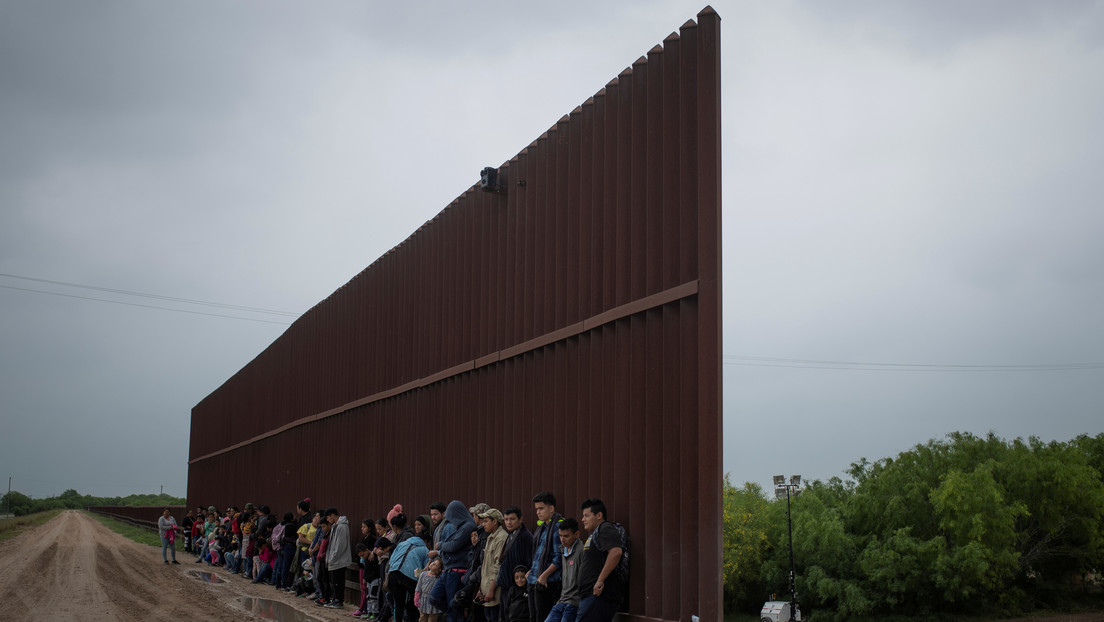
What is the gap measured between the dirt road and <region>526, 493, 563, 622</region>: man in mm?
5441

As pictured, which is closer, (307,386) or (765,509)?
(307,386)

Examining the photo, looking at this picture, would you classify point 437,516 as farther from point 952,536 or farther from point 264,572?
point 952,536

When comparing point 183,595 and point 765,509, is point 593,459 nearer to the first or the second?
point 183,595

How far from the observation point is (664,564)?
6.91m

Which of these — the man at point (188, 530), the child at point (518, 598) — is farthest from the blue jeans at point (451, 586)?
the man at point (188, 530)

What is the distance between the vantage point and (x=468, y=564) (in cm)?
960

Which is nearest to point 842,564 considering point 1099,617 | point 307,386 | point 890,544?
point 890,544

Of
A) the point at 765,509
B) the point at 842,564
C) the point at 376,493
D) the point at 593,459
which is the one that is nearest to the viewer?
the point at 593,459

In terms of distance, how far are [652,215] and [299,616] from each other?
8.33 metres

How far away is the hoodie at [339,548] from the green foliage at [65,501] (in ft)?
368

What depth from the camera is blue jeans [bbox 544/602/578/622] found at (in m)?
7.13

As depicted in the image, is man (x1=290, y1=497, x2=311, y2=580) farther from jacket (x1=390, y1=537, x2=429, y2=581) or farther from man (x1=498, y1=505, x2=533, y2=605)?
man (x1=498, y1=505, x2=533, y2=605)

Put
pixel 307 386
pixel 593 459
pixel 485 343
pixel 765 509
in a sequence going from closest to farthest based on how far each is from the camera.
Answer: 1. pixel 593 459
2. pixel 485 343
3. pixel 307 386
4. pixel 765 509

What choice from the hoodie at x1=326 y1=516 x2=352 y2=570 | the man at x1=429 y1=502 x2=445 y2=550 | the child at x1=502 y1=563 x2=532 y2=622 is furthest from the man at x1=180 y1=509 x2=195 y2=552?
the child at x1=502 y1=563 x2=532 y2=622
